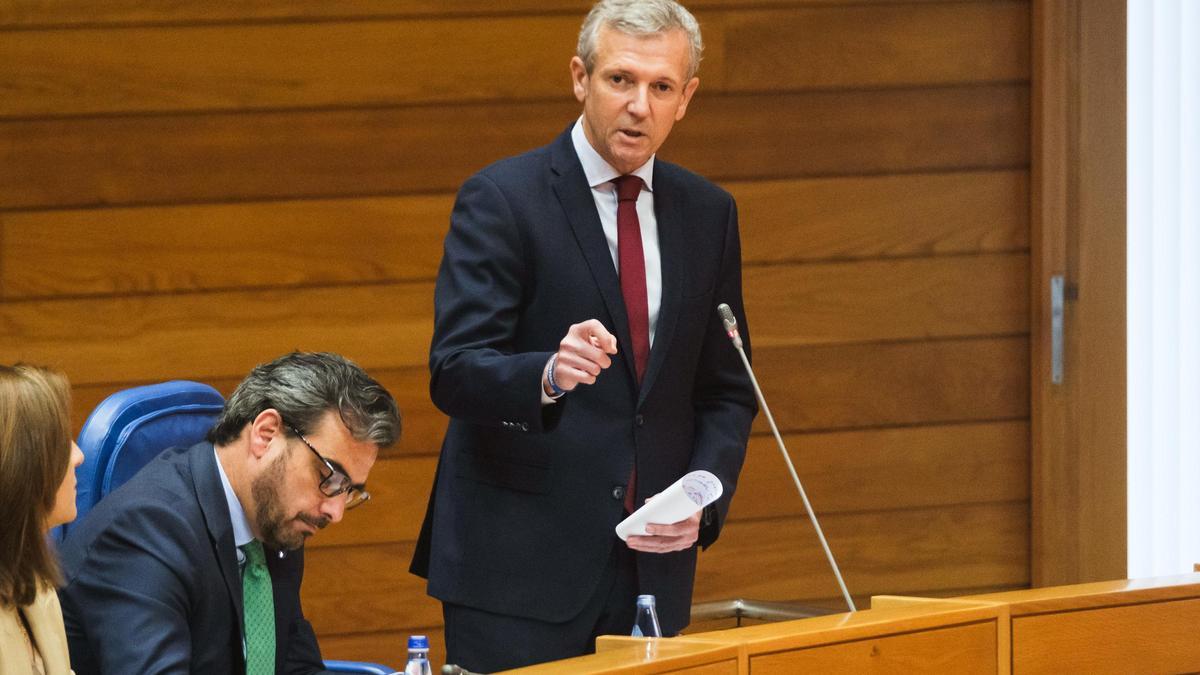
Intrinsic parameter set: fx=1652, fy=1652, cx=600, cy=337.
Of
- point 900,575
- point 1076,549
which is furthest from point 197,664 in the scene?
point 1076,549

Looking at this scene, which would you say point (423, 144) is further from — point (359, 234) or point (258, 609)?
point (258, 609)

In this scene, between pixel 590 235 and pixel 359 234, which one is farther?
pixel 359 234

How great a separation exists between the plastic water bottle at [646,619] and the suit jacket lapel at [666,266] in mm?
258

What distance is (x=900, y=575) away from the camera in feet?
12.2

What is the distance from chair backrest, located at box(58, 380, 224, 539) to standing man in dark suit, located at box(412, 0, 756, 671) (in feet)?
1.20

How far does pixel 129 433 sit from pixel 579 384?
0.61 metres

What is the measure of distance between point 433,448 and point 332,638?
0.45 m

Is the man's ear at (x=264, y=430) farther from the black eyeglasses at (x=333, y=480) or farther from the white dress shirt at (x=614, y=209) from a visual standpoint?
the white dress shirt at (x=614, y=209)

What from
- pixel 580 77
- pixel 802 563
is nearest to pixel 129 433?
pixel 580 77

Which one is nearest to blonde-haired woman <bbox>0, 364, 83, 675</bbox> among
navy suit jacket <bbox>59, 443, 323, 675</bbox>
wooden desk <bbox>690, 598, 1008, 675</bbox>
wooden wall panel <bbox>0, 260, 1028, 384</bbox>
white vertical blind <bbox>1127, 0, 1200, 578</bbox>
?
navy suit jacket <bbox>59, 443, 323, 675</bbox>

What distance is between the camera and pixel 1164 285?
3729mm

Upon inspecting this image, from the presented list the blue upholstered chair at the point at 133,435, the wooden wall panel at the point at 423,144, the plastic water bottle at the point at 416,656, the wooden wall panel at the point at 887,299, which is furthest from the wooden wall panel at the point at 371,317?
the plastic water bottle at the point at 416,656

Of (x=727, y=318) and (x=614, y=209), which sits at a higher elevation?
(x=614, y=209)

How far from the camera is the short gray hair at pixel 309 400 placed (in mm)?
2014
